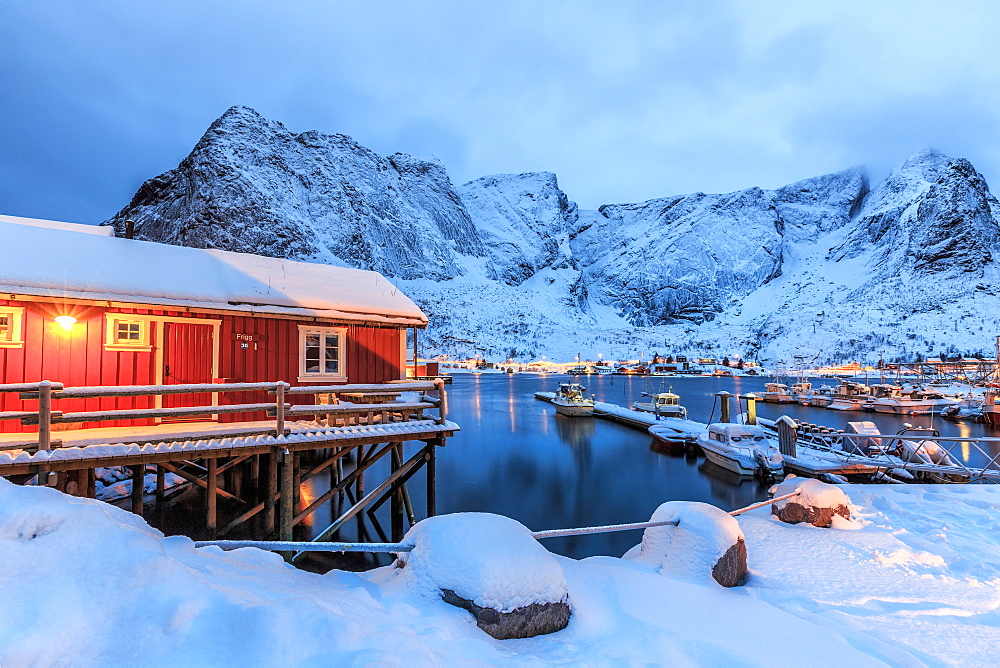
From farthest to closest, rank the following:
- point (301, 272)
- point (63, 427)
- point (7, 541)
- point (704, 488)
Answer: point (704, 488) → point (301, 272) → point (63, 427) → point (7, 541)

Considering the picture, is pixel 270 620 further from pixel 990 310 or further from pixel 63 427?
pixel 990 310

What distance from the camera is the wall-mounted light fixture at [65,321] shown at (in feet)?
32.1

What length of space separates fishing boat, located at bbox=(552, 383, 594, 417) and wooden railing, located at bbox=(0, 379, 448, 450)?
33.5 metres

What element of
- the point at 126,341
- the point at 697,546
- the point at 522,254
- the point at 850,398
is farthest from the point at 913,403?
the point at 522,254

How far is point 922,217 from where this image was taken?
149 m

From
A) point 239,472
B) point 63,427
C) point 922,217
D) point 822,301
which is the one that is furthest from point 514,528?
point 922,217

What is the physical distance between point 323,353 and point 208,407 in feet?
15.7

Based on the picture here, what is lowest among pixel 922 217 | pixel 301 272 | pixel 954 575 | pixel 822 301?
pixel 954 575

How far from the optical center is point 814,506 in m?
9.27

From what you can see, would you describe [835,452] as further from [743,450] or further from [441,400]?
[441,400]

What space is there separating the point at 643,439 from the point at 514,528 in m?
29.6

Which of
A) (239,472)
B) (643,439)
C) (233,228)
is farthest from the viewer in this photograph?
(233,228)

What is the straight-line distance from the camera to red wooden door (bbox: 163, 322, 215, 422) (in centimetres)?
1095

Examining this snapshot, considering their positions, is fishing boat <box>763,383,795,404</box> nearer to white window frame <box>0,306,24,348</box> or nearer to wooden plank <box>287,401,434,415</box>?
wooden plank <box>287,401,434,415</box>
